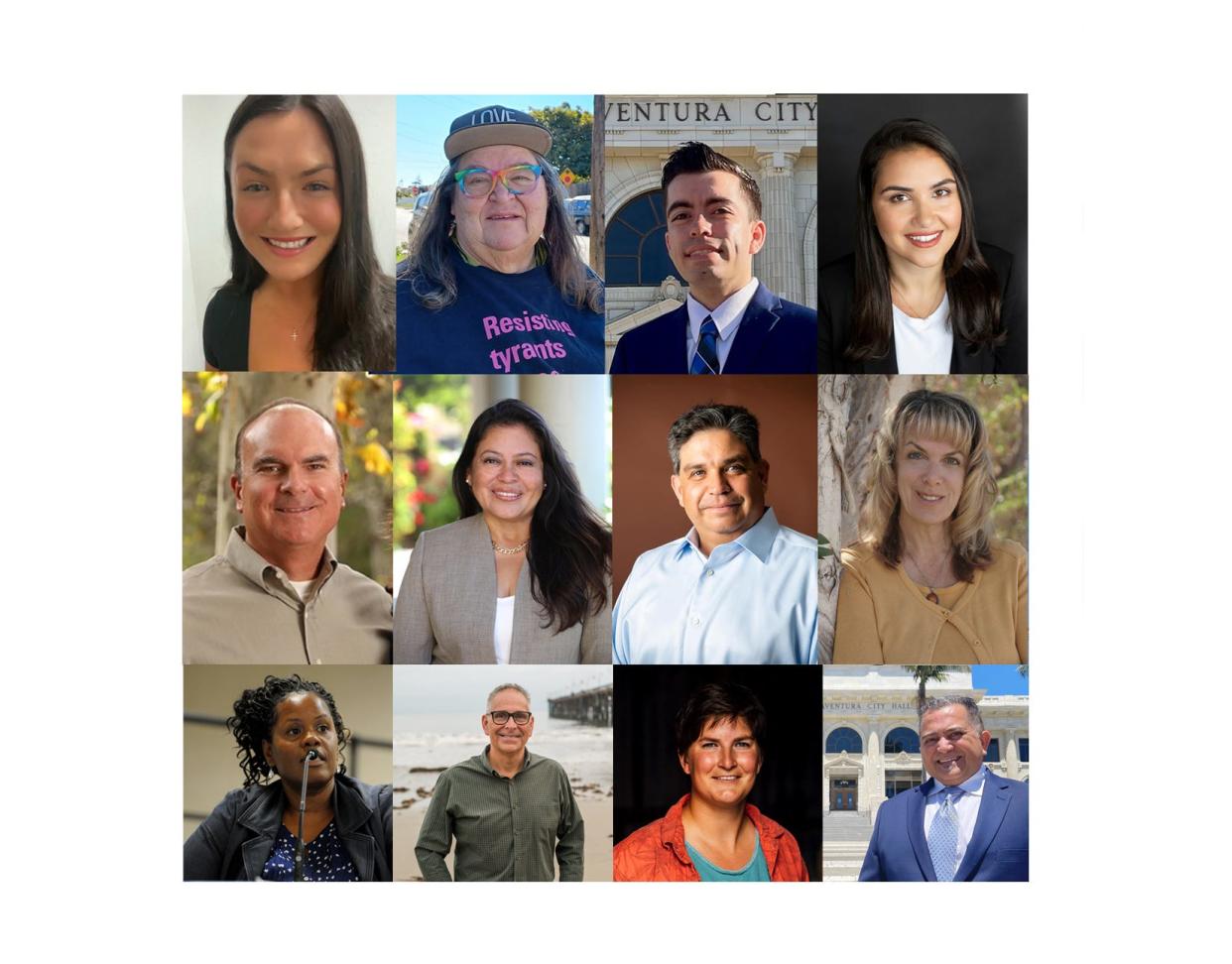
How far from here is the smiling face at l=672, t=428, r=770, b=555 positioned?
502 cm

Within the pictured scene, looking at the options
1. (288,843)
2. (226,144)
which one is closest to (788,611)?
(288,843)

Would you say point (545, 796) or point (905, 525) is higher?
point (905, 525)

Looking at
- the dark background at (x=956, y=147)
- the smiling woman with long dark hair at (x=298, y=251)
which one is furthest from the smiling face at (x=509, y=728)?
the dark background at (x=956, y=147)

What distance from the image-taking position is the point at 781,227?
198 inches

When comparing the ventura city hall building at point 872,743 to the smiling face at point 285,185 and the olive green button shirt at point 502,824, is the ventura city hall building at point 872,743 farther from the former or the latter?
the smiling face at point 285,185

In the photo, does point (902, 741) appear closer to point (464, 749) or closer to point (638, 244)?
point (464, 749)

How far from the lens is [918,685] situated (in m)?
5.04

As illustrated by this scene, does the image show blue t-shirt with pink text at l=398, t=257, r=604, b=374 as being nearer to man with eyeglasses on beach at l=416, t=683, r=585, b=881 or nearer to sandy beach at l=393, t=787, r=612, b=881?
man with eyeglasses on beach at l=416, t=683, r=585, b=881

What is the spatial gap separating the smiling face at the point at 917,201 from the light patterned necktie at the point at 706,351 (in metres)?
Answer: 0.74

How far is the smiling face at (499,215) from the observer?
5.04 m

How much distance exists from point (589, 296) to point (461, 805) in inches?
79.8

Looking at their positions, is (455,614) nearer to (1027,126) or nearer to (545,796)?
(545,796)

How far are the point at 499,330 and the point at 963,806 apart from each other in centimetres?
258

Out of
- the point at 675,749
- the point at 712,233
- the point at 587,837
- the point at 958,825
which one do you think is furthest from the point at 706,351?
the point at 958,825
